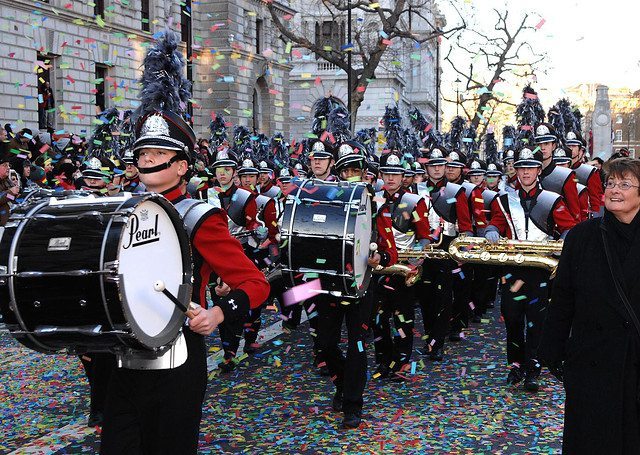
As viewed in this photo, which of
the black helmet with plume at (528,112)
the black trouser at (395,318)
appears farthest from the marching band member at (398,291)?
the black helmet with plume at (528,112)

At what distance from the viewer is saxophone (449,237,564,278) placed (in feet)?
24.7

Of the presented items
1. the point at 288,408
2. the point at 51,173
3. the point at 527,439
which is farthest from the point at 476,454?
the point at 51,173

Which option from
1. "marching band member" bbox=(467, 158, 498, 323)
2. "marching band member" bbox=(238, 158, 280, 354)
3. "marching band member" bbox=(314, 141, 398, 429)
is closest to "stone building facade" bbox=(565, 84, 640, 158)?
"marching band member" bbox=(467, 158, 498, 323)

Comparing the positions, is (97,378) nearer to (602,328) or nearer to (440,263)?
(602,328)

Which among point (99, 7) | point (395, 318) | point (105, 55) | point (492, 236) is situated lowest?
point (395, 318)

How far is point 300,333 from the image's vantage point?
10.1 metres

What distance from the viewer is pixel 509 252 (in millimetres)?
7789

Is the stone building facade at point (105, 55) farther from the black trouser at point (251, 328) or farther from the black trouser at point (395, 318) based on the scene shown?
the black trouser at point (395, 318)

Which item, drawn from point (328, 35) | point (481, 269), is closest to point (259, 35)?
point (328, 35)

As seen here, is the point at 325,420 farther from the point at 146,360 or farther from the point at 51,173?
the point at 51,173

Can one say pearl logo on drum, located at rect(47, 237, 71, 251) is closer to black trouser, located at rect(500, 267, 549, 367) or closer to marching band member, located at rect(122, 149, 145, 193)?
black trouser, located at rect(500, 267, 549, 367)

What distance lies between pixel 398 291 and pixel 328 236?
1.92 metres

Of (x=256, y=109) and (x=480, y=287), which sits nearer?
(x=480, y=287)

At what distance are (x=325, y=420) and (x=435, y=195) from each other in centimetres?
449
